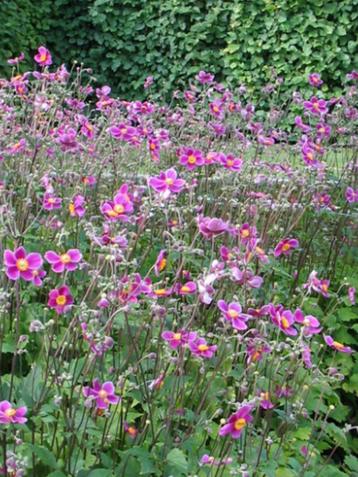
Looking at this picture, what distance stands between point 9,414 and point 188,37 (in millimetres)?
7106

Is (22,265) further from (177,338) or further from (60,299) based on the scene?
(177,338)

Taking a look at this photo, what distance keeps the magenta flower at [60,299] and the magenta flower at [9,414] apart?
25 centimetres

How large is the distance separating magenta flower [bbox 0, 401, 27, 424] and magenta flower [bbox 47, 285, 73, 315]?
0.81ft

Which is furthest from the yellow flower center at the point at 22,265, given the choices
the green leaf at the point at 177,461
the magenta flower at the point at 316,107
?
the magenta flower at the point at 316,107

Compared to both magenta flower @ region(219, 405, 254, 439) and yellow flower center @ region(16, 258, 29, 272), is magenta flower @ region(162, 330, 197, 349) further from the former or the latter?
yellow flower center @ region(16, 258, 29, 272)

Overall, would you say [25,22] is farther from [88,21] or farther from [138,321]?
[138,321]

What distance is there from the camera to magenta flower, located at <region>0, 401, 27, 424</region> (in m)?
1.35

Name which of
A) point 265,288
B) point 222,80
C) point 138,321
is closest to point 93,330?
point 138,321

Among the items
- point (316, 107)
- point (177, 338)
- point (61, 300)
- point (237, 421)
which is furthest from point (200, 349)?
point (316, 107)

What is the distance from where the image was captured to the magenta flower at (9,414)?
135 cm

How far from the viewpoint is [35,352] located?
2.20 meters

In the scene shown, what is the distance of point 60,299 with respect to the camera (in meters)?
1.56

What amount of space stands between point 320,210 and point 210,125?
2.04ft

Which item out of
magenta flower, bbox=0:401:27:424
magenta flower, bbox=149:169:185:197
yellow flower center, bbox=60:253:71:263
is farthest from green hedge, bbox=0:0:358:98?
magenta flower, bbox=0:401:27:424
